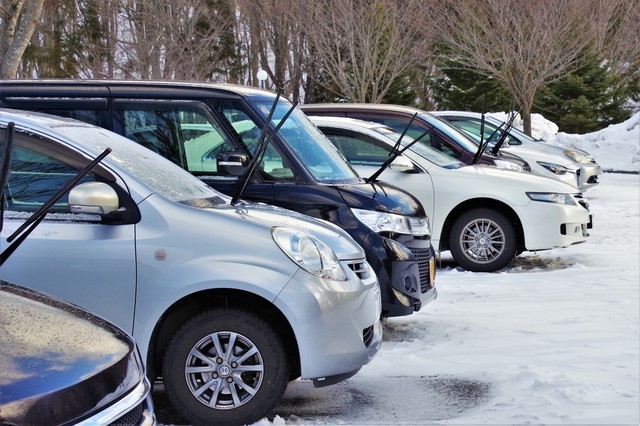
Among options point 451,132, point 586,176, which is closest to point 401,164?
point 451,132

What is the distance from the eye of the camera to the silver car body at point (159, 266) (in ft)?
16.0

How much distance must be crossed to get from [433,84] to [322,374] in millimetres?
40791

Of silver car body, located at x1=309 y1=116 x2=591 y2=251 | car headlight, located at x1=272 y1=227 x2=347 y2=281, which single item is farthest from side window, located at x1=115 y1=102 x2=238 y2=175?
silver car body, located at x1=309 y1=116 x2=591 y2=251

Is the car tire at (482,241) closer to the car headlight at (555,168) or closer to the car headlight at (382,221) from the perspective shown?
the car headlight at (382,221)

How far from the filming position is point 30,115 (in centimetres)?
527

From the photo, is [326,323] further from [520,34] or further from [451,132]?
[520,34]

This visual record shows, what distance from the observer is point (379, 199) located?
730 centimetres

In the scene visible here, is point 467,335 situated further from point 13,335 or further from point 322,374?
point 13,335

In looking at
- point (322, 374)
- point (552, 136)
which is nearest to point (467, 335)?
point (322, 374)

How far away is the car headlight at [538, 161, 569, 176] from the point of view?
53.0ft

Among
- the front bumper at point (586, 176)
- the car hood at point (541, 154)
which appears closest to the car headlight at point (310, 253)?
the car hood at point (541, 154)

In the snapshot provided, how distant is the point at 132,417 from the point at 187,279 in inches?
85.9

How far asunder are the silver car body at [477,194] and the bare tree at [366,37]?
17919 mm

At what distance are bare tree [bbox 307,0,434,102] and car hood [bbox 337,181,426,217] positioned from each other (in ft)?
68.0
